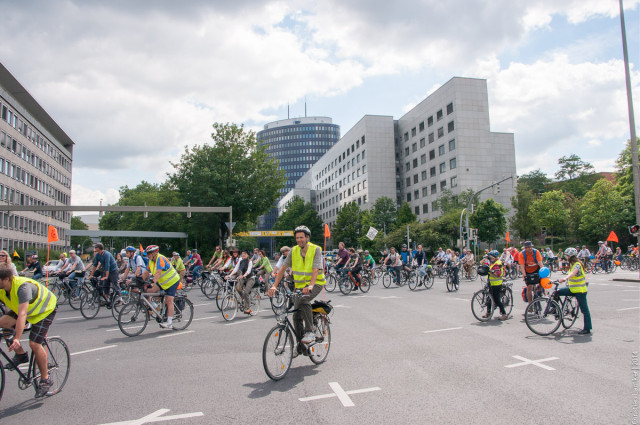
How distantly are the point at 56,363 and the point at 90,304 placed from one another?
301 inches

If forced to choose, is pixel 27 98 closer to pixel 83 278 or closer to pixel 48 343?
pixel 83 278

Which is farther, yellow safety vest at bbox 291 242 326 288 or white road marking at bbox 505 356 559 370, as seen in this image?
yellow safety vest at bbox 291 242 326 288

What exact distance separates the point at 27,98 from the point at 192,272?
168 feet

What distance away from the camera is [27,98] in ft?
186

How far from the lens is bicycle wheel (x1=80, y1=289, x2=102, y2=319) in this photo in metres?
12.0

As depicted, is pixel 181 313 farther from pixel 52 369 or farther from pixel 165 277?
pixel 52 369

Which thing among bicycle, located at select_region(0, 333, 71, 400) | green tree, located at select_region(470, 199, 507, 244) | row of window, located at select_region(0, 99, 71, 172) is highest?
row of window, located at select_region(0, 99, 71, 172)

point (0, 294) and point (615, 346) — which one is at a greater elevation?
point (0, 294)

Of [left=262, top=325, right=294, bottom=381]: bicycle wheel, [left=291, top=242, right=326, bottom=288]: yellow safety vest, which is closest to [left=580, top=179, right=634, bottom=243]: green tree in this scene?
[left=291, top=242, right=326, bottom=288]: yellow safety vest

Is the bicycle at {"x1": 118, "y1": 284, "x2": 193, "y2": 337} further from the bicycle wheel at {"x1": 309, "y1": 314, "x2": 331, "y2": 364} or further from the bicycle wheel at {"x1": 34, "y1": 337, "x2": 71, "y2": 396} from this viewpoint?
the bicycle wheel at {"x1": 309, "y1": 314, "x2": 331, "y2": 364}

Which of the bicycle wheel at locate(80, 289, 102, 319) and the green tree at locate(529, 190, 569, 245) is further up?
the green tree at locate(529, 190, 569, 245)

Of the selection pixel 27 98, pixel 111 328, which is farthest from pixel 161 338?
pixel 27 98

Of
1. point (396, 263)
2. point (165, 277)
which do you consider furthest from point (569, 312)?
point (396, 263)

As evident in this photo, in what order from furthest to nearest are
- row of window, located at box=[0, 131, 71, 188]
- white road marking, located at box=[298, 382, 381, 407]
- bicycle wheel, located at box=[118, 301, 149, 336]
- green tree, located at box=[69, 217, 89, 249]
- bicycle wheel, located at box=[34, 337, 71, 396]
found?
green tree, located at box=[69, 217, 89, 249] → row of window, located at box=[0, 131, 71, 188] → bicycle wheel, located at box=[118, 301, 149, 336] → bicycle wheel, located at box=[34, 337, 71, 396] → white road marking, located at box=[298, 382, 381, 407]
